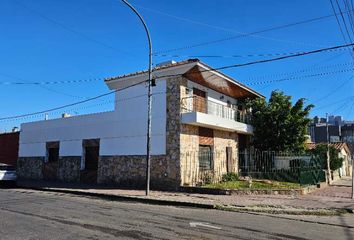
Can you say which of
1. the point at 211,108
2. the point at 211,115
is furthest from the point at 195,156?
the point at 211,108

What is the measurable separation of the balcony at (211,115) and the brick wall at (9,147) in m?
17.1

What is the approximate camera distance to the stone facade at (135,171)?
19.4 metres

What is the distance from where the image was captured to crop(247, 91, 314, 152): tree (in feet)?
80.8

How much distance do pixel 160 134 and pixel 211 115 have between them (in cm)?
319

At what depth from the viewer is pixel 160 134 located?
20.1 m

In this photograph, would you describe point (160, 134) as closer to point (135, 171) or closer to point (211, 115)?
point (135, 171)

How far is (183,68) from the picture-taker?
1948 centimetres

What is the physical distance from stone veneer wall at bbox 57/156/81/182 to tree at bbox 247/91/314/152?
12.9 meters

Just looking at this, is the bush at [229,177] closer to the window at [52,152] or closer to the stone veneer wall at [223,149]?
the stone veneer wall at [223,149]

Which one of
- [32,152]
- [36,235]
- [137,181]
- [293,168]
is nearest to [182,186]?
[137,181]

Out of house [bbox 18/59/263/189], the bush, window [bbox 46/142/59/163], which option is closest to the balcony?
house [bbox 18/59/263/189]

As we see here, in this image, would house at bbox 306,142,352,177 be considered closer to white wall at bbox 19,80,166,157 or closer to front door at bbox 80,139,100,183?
white wall at bbox 19,80,166,157

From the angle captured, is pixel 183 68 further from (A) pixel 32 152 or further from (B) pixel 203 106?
(A) pixel 32 152

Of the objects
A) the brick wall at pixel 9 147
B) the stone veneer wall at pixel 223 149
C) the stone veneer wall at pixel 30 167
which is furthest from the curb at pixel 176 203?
the brick wall at pixel 9 147
